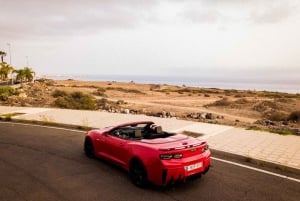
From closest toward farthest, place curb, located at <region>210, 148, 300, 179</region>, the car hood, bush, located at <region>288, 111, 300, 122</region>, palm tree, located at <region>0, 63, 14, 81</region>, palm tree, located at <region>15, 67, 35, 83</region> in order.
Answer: the car hood < curb, located at <region>210, 148, 300, 179</region> < bush, located at <region>288, 111, 300, 122</region> < palm tree, located at <region>15, 67, 35, 83</region> < palm tree, located at <region>0, 63, 14, 81</region>

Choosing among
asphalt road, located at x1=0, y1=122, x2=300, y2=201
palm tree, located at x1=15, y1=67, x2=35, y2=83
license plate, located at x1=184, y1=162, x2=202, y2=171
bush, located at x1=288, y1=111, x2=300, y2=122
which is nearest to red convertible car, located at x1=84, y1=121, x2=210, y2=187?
license plate, located at x1=184, y1=162, x2=202, y2=171

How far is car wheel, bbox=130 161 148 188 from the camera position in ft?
22.5

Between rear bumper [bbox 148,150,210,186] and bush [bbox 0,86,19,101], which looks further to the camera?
bush [bbox 0,86,19,101]

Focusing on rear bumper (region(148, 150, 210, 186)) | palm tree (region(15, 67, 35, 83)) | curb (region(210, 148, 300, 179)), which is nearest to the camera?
rear bumper (region(148, 150, 210, 186))

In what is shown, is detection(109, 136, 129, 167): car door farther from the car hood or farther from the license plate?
the license plate

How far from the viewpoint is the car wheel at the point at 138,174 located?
22.5 ft

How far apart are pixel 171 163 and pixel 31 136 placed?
795cm

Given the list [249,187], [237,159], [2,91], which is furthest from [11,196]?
[2,91]

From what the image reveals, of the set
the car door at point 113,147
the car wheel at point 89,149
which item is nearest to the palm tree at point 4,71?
the car wheel at point 89,149

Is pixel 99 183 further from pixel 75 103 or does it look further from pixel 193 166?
pixel 75 103

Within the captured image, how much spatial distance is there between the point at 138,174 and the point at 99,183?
96 cm

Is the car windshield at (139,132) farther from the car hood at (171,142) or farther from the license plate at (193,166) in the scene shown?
the license plate at (193,166)

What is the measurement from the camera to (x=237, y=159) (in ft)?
29.7

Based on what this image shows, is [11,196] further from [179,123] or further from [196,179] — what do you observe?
[179,123]
